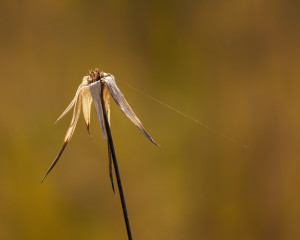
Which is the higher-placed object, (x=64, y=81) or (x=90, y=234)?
(x=64, y=81)

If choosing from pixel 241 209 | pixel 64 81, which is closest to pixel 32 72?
pixel 64 81

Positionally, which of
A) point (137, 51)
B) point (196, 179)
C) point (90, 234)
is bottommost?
point (90, 234)

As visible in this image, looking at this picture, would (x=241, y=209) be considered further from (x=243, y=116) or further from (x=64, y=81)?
(x=64, y=81)

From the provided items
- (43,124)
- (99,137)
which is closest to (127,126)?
(99,137)

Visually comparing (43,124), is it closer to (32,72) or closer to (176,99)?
(32,72)

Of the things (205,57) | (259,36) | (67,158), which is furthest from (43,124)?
(259,36)

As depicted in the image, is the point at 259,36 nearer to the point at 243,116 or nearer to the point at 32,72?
the point at 243,116

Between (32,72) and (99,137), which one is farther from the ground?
(32,72)

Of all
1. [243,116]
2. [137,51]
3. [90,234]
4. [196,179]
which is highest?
[137,51]
